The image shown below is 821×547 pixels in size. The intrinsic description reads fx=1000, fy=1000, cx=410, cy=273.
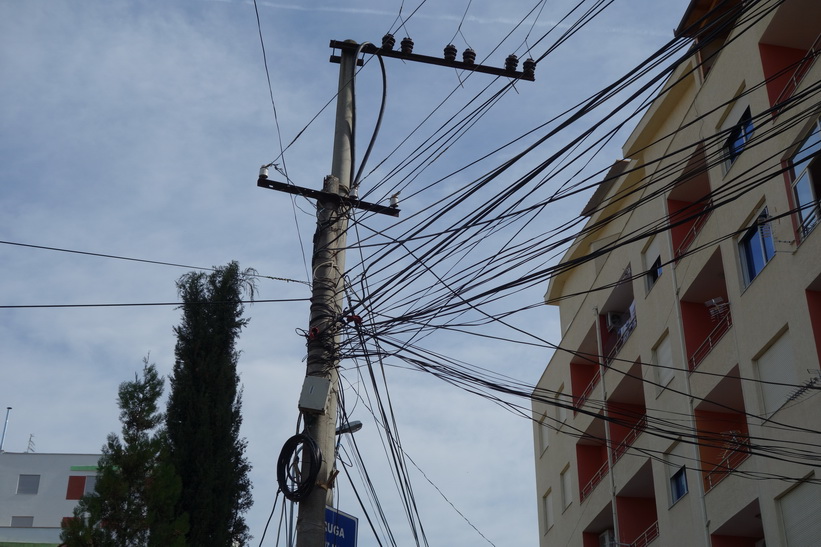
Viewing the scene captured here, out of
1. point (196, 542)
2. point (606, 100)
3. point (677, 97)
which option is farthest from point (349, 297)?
point (677, 97)

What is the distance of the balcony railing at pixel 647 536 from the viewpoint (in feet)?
78.7

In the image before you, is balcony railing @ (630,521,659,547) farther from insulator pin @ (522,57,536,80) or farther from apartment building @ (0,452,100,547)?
apartment building @ (0,452,100,547)

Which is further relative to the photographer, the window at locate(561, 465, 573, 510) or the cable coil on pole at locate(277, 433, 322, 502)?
the window at locate(561, 465, 573, 510)

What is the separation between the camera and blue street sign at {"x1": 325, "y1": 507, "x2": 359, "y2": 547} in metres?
10.1

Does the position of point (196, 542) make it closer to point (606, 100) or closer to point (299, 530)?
point (299, 530)

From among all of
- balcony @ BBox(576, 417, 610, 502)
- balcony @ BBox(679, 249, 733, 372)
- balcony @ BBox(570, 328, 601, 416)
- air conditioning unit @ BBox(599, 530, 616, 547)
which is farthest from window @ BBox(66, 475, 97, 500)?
balcony @ BBox(679, 249, 733, 372)

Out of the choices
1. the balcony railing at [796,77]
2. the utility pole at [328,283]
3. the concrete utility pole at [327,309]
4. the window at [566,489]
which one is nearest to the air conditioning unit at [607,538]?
the window at [566,489]

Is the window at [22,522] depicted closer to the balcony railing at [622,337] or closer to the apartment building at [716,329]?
the apartment building at [716,329]

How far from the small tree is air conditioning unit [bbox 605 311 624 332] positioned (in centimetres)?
1578

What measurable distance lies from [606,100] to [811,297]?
9.22 m

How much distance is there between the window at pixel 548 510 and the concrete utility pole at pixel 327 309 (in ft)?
70.8

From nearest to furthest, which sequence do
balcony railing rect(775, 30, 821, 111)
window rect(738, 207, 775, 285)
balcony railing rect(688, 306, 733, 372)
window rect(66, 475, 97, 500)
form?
1. balcony railing rect(775, 30, 821, 111)
2. window rect(738, 207, 775, 285)
3. balcony railing rect(688, 306, 733, 372)
4. window rect(66, 475, 97, 500)

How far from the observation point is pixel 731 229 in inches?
786

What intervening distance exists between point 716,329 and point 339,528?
42.4 feet
